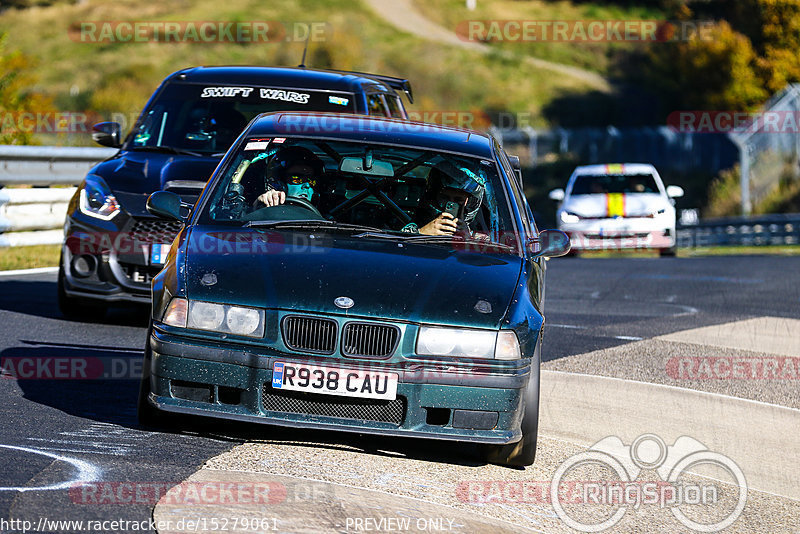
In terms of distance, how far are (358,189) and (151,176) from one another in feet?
8.39

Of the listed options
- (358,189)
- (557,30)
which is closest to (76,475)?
(358,189)

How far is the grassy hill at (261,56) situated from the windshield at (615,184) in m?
37.8

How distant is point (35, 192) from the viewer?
14891mm

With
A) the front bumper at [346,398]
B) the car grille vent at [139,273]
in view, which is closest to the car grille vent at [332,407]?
the front bumper at [346,398]

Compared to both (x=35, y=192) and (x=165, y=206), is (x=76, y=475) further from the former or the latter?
(x=35, y=192)

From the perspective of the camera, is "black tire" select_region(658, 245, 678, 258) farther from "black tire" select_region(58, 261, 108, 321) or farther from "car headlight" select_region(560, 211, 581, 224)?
"black tire" select_region(58, 261, 108, 321)

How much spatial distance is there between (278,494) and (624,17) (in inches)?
3234

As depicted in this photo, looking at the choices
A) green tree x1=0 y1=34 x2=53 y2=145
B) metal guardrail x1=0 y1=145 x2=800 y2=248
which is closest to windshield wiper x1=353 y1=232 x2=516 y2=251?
metal guardrail x1=0 y1=145 x2=800 y2=248

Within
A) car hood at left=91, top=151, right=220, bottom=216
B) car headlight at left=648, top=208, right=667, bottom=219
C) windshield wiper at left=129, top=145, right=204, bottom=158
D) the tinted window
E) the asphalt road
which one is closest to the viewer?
the asphalt road

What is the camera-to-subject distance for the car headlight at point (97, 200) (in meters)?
9.11

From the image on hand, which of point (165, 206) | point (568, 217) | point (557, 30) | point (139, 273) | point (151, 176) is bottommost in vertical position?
point (139, 273)

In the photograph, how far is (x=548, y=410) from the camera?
7.33 meters

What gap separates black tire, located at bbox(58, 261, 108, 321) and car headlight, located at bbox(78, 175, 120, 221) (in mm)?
473

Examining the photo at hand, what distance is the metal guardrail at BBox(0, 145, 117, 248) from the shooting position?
14.4 m
